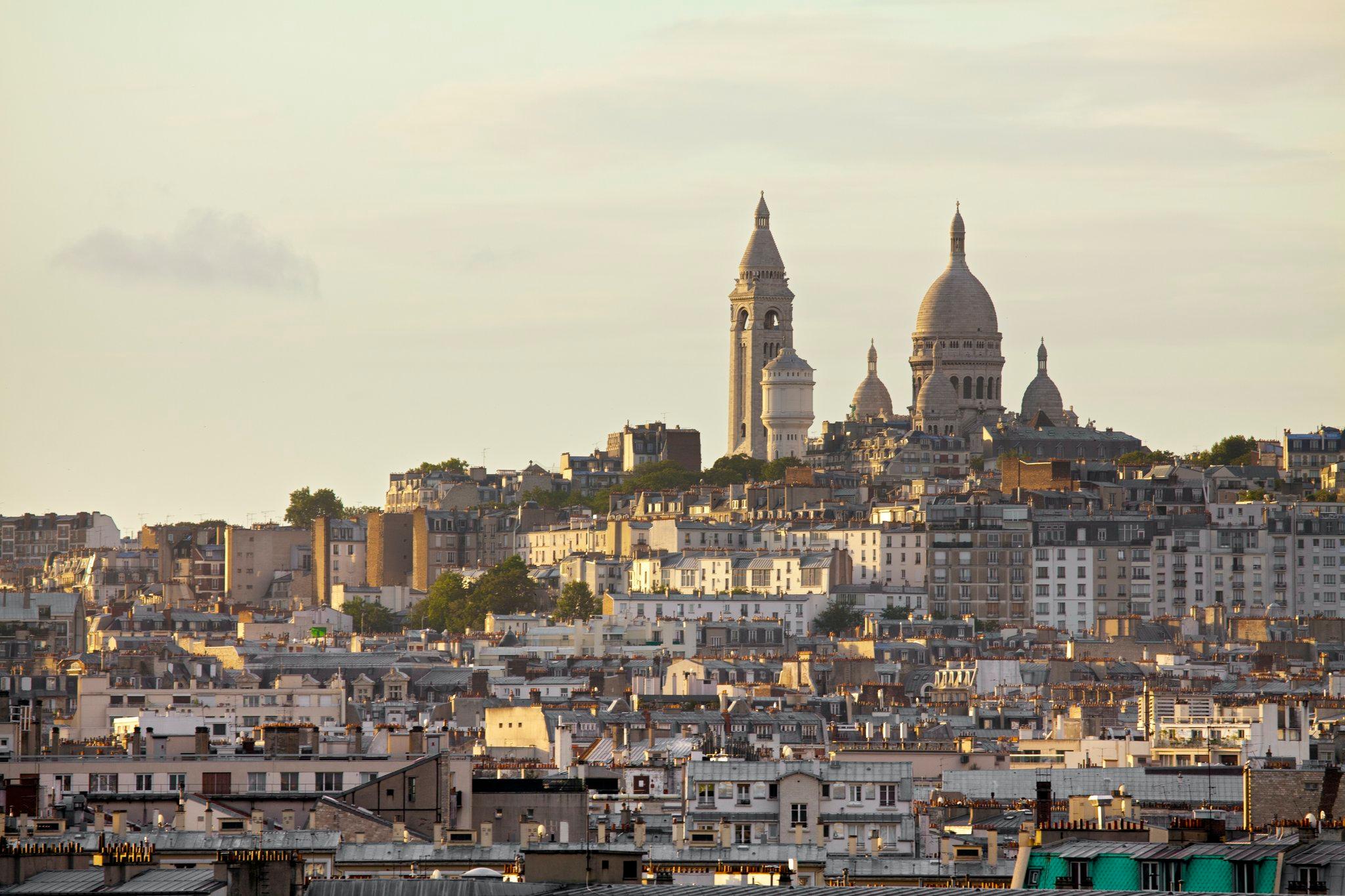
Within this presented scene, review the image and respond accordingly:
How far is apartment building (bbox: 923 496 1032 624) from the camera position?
593ft

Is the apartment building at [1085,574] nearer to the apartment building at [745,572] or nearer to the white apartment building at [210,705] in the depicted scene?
the apartment building at [745,572]

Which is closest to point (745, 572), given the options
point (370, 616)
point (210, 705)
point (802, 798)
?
point (370, 616)

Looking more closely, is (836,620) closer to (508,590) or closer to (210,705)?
(508,590)

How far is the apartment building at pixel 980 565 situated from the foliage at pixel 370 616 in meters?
25.2

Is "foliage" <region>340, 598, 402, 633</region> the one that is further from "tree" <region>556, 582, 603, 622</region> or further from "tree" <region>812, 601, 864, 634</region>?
"tree" <region>812, 601, 864, 634</region>

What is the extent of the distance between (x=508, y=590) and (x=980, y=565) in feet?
71.8

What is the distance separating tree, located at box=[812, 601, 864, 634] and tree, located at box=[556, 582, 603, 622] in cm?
1028

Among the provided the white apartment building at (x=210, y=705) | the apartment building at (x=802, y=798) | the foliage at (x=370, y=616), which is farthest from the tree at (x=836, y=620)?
the apartment building at (x=802, y=798)

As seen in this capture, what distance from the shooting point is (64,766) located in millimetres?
57562

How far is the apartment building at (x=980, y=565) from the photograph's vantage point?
180875 millimetres

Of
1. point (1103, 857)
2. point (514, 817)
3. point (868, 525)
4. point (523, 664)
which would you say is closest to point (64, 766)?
point (514, 817)

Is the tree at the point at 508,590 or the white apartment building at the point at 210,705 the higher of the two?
the tree at the point at 508,590

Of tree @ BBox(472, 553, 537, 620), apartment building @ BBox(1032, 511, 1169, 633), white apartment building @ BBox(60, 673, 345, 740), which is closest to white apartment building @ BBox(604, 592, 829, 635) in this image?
tree @ BBox(472, 553, 537, 620)

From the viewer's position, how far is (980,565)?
600 feet
